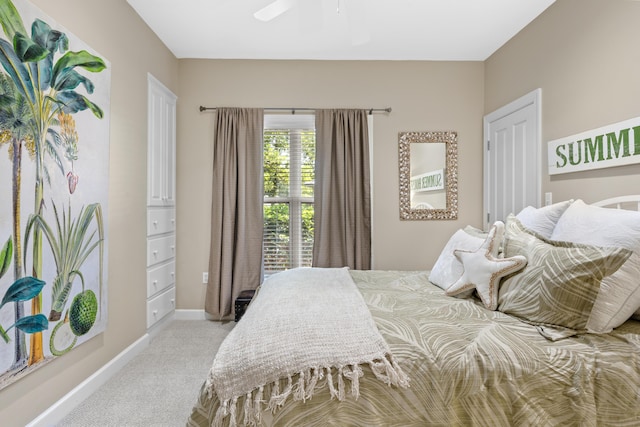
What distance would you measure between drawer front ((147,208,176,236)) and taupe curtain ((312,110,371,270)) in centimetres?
141

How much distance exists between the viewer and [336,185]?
3533 millimetres

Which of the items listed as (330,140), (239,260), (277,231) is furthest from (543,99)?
(239,260)

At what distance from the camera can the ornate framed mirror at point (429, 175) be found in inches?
141

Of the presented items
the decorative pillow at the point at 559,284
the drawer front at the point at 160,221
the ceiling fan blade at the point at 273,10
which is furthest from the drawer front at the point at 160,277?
the decorative pillow at the point at 559,284

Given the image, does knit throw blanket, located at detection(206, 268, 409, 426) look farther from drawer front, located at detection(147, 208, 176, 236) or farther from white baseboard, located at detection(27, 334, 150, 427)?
drawer front, located at detection(147, 208, 176, 236)

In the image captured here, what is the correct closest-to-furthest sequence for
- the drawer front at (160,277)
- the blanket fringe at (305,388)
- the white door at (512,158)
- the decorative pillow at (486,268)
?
the blanket fringe at (305,388) < the decorative pillow at (486,268) < the white door at (512,158) < the drawer front at (160,277)

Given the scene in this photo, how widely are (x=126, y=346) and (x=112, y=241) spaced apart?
816 millimetres

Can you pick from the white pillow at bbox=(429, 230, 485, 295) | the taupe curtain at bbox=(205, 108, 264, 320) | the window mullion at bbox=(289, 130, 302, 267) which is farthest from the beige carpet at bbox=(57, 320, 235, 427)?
the white pillow at bbox=(429, 230, 485, 295)

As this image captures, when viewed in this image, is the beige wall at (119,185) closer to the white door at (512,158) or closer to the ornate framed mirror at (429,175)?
the ornate framed mirror at (429,175)

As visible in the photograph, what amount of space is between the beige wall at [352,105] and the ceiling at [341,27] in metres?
0.13

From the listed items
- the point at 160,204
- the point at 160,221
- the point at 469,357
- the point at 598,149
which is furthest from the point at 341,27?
the point at 469,357

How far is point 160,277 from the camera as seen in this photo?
3176 mm

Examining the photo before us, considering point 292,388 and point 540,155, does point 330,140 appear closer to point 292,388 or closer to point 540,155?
point 540,155

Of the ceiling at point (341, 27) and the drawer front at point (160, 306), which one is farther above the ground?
the ceiling at point (341, 27)
